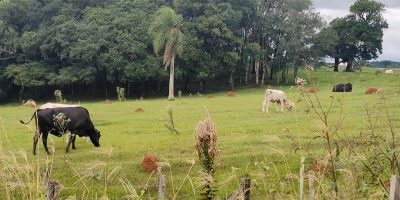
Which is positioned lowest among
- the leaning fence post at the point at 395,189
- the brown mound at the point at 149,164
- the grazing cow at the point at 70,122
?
the brown mound at the point at 149,164

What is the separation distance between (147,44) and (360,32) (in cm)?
3673

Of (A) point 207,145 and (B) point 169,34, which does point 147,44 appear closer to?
(B) point 169,34

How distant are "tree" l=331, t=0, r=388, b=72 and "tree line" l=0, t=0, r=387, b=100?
41.0 ft

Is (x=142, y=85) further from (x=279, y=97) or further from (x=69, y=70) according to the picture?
(x=279, y=97)

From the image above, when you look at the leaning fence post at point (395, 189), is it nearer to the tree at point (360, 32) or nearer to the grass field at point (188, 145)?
the grass field at point (188, 145)

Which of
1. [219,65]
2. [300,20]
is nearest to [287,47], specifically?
[300,20]

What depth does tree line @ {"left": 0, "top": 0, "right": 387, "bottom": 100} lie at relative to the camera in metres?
49.2

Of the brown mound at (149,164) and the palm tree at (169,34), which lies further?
the palm tree at (169,34)

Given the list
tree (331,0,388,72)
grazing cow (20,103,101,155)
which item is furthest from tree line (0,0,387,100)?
grazing cow (20,103,101,155)

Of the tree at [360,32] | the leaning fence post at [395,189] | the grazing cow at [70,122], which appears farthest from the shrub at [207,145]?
the tree at [360,32]

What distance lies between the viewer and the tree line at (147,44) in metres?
49.2

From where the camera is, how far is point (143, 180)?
13.3 m

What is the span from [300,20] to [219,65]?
11759 mm

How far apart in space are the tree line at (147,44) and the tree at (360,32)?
1250cm
